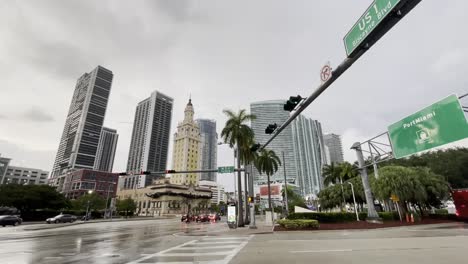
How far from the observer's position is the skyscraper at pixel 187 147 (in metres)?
136

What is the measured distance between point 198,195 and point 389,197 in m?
119

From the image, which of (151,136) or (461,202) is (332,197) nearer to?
(461,202)

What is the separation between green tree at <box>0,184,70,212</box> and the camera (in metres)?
53.9

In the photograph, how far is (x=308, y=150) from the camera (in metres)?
107

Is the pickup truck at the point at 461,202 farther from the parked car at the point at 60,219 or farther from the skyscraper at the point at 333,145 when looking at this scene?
the skyscraper at the point at 333,145

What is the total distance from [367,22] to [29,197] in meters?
71.9

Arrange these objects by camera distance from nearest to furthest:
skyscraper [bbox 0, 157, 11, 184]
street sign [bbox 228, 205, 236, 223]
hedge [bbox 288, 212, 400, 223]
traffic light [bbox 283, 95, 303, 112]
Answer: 1. traffic light [bbox 283, 95, 303, 112]
2. hedge [bbox 288, 212, 400, 223]
3. street sign [bbox 228, 205, 236, 223]
4. skyscraper [bbox 0, 157, 11, 184]

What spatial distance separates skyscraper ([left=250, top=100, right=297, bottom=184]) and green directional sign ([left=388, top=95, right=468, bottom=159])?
25547 mm

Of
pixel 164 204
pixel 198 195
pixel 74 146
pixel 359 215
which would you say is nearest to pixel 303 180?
pixel 198 195

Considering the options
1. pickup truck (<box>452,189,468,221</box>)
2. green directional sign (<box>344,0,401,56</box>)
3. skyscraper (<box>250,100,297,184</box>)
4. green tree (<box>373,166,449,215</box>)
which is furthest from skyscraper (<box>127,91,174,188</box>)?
green directional sign (<box>344,0,401,56</box>)

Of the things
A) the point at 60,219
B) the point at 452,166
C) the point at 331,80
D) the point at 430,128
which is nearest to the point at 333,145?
the point at 452,166

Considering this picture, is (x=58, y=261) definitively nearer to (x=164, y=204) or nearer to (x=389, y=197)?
(x=389, y=197)

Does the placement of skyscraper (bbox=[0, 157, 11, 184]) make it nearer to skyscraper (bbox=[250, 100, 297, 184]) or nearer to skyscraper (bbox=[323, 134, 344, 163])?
skyscraper (bbox=[250, 100, 297, 184])

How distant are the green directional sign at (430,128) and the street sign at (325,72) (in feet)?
39.1
